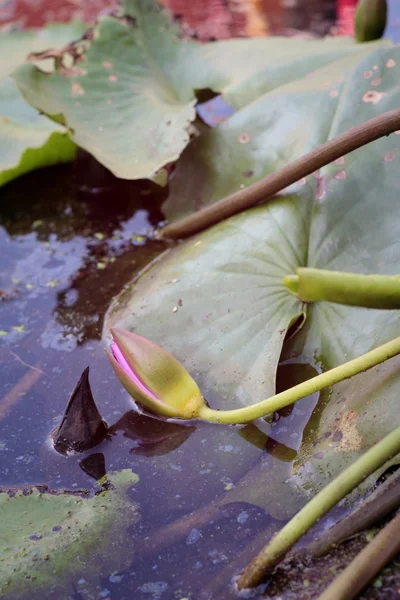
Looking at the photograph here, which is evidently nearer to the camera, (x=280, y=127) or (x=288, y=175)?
(x=288, y=175)

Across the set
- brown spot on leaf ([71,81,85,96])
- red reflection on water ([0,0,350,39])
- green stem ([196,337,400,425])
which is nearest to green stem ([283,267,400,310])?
green stem ([196,337,400,425])

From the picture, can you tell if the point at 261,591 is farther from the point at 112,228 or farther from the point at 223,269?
the point at 112,228

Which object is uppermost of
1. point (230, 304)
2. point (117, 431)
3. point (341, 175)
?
point (341, 175)

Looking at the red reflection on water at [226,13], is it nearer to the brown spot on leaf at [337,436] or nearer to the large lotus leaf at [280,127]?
the large lotus leaf at [280,127]

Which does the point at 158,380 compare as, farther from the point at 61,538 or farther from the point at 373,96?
the point at 373,96

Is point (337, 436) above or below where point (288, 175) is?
below

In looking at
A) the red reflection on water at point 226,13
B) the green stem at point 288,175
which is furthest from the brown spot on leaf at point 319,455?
the red reflection on water at point 226,13

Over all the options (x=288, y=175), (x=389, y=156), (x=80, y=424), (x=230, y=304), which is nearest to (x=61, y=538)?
(x=80, y=424)

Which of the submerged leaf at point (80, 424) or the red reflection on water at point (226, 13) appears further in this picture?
the red reflection on water at point (226, 13)
